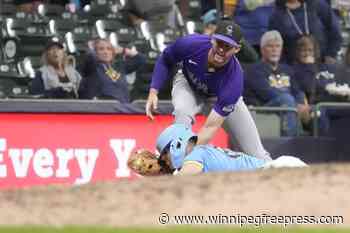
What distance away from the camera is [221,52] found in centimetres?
945

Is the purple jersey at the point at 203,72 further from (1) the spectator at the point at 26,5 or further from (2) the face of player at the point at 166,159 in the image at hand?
(1) the spectator at the point at 26,5

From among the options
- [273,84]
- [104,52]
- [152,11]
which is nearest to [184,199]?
[104,52]

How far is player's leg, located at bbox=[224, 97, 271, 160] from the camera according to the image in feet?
32.6

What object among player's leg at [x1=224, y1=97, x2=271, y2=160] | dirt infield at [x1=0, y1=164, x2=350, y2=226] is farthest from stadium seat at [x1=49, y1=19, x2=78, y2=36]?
dirt infield at [x1=0, y1=164, x2=350, y2=226]

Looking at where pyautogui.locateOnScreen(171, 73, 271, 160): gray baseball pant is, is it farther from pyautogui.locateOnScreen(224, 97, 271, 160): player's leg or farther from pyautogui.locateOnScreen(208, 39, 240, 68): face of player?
pyautogui.locateOnScreen(208, 39, 240, 68): face of player

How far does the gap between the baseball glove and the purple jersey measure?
1980 mm

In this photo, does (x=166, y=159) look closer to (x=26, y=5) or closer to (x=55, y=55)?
(x=55, y=55)

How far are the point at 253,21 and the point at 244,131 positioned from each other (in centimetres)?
478

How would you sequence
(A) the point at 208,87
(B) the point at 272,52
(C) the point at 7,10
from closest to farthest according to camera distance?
(A) the point at 208,87
(B) the point at 272,52
(C) the point at 7,10

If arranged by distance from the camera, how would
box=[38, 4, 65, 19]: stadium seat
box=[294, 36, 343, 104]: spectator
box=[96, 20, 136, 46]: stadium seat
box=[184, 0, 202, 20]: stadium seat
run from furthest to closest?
box=[184, 0, 202, 20]: stadium seat → box=[38, 4, 65, 19]: stadium seat → box=[96, 20, 136, 46]: stadium seat → box=[294, 36, 343, 104]: spectator

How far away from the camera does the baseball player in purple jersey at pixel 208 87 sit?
31.8 ft

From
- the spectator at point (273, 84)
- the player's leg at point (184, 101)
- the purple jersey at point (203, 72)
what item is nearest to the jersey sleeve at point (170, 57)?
the purple jersey at point (203, 72)

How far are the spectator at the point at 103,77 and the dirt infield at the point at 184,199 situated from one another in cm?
456

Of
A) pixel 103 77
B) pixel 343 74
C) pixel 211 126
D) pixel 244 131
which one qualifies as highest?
pixel 211 126
